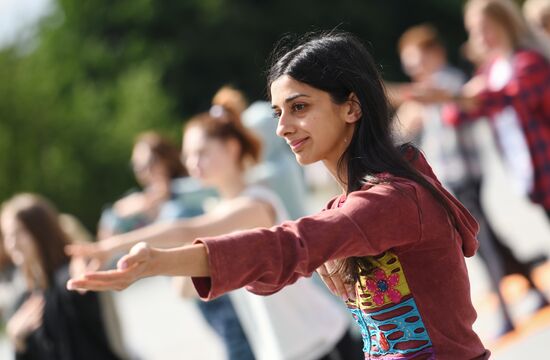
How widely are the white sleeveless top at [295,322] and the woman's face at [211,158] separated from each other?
1.21 ft

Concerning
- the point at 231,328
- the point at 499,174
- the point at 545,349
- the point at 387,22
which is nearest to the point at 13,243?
the point at 231,328

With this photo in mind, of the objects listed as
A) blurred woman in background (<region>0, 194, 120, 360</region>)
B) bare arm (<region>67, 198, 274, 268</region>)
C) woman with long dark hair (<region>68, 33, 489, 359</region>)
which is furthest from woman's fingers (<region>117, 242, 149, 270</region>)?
blurred woman in background (<region>0, 194, 120, 360</region>)

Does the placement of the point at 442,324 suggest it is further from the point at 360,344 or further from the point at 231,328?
the point at 231,328

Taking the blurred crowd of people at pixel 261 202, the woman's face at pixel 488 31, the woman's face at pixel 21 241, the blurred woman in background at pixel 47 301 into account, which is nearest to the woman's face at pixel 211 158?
the blurred crowd of people at pixel 261 202

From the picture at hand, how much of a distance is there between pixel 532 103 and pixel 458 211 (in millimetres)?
2977

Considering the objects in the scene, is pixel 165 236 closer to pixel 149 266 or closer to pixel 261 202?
pixel 261 202

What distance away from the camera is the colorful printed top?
76.2 inches

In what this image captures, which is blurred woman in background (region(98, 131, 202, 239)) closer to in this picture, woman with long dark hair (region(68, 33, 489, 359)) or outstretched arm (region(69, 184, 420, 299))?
woman with long dark hair (region(68, 33, 489, 359))

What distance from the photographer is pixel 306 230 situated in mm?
1977

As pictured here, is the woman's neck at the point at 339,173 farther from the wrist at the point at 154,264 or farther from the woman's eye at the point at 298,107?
the wrist at the point at 154,264

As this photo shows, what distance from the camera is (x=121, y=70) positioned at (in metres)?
25.7

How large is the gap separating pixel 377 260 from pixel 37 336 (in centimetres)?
314

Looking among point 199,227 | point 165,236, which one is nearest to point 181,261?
point 165,236

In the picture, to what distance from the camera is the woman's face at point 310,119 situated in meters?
2.31
